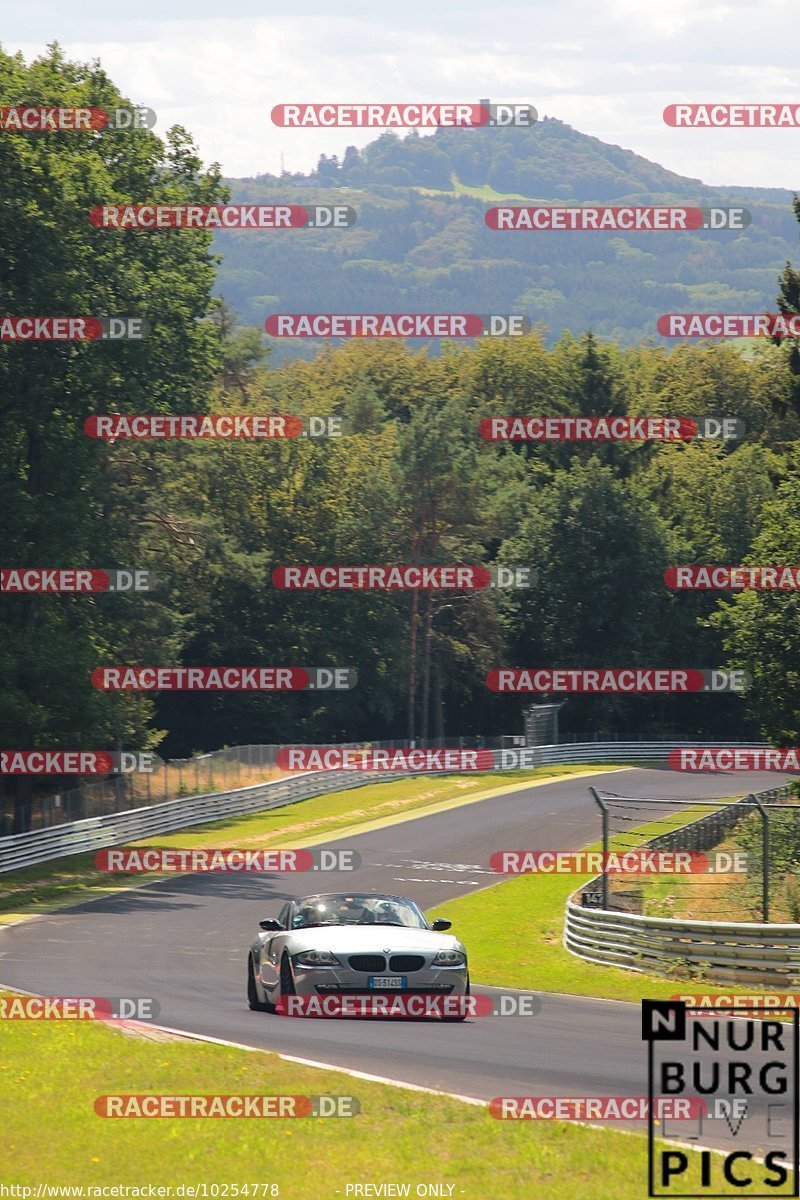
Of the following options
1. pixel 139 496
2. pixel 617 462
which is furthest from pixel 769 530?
pixel 617 462

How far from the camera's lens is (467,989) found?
58.6 ft

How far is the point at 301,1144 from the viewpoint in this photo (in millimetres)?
11227

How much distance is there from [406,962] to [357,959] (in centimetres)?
51

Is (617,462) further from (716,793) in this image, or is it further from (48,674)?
(48,674)

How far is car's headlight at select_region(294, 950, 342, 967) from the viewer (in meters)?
17.3

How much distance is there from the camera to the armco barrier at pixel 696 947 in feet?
72.3

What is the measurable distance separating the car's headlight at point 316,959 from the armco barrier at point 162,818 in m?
24.6
